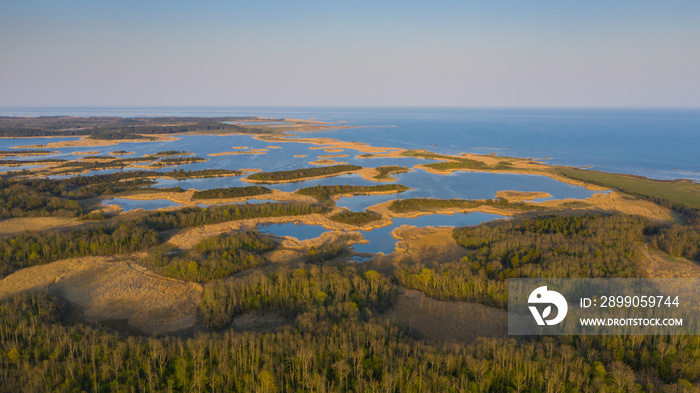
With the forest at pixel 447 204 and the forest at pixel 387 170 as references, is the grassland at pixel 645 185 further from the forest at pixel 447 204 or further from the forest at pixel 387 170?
the forest at pixel 387 170

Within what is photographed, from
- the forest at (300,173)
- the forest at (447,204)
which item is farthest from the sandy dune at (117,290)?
the forest at (300,173)

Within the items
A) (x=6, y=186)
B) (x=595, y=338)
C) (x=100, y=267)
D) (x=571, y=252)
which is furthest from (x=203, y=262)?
(x=6, y=186)

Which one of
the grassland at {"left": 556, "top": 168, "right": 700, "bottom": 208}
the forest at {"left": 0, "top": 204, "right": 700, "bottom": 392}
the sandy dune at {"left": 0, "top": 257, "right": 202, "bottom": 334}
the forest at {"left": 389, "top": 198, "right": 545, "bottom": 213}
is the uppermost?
the grassland at {"left": 556, "top": 168, "right": 700, "bottom": 208}

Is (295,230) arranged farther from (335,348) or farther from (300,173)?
(300,173)

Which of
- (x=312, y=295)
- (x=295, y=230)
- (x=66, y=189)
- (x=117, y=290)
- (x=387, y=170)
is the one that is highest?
(x=387, y=170)

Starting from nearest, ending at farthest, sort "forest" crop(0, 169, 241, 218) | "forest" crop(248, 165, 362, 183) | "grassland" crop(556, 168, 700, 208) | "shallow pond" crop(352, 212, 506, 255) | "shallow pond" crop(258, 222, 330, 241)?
"shallow pond" crop(352, 212, 506, 255), "shallow pond" crop(258, 222, 330, 241), "forest" crop(0, 169, 241, 218), "grassland" crop(556, 168, 700, 208), "forest" crop(248, 165, 362, 183)

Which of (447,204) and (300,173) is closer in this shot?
(447,204)

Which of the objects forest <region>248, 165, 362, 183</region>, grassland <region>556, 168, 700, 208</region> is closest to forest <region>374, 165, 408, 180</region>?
forest <region>248, 165, 362, 183</region>

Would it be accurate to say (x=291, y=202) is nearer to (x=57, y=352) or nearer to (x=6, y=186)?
(x=57, y=352)

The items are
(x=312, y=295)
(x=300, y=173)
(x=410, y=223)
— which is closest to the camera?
(x=312, y=295)

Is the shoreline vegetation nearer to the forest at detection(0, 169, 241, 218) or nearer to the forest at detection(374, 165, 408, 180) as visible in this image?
the forest at detection(0, 169, 241, 218)

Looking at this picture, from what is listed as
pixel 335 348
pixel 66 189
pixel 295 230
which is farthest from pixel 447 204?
pixel 66 189
